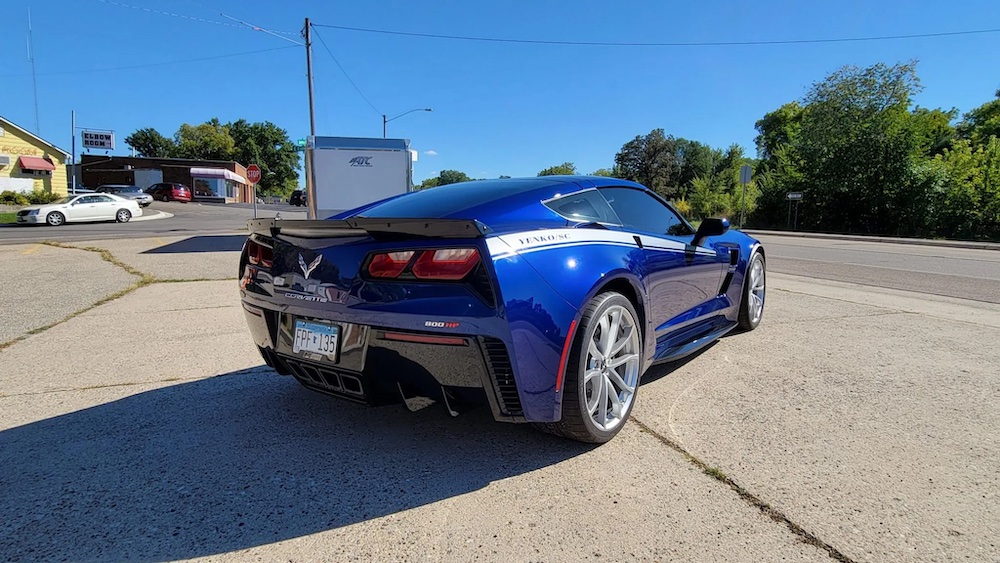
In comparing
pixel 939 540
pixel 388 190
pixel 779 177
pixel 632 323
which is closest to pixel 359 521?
pixel 632 323

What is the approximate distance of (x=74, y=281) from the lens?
7855 mm

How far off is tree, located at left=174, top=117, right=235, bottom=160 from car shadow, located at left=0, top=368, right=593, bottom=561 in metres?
88.5

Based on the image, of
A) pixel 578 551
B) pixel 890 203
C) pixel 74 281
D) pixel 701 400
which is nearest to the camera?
pixel 578 551

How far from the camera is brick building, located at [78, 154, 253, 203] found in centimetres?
5619

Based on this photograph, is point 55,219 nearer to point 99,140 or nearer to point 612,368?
point 612,368

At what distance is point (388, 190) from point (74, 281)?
612 centimetres

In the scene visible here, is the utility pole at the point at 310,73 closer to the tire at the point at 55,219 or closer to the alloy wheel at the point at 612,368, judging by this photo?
the tire at the point at 55,219

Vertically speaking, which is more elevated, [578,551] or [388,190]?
[388,190]

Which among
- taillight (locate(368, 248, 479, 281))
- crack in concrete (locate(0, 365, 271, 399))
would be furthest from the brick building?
taillight (locate(368, 248, 479, 281))

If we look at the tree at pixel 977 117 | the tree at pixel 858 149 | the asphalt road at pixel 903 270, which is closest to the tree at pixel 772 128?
the tree at pixel 977 117

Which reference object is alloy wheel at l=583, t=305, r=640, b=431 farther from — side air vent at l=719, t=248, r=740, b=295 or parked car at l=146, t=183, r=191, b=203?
parked car at l=146, t=183, r=191, b=203

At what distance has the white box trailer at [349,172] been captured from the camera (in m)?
12.2

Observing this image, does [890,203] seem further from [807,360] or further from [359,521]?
[359,521]

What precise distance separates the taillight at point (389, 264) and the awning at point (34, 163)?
46344 millimetres
